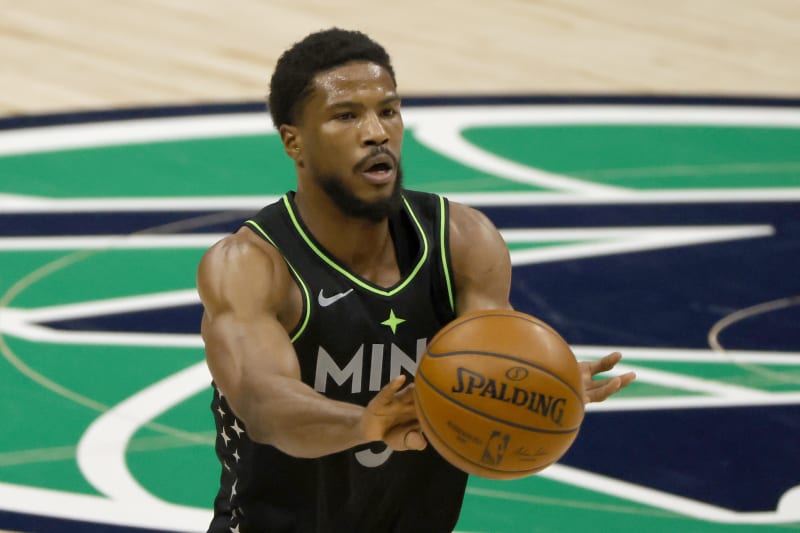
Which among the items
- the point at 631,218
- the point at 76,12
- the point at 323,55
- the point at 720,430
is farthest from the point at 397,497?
the point at 76,12

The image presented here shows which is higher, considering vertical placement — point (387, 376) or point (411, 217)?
point (411, 217)

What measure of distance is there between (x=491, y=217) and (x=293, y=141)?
4.39m

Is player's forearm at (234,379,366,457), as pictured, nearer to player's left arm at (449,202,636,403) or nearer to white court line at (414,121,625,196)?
player's left arm at (449,202,636,403)

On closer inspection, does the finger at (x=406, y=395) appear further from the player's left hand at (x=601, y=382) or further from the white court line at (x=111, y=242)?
the white court line at (x=111, y=242)

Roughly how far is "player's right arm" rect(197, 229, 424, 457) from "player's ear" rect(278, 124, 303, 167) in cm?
25

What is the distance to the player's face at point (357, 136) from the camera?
411cm

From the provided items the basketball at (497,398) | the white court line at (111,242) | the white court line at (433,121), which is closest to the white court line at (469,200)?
the white court line at (111,242)

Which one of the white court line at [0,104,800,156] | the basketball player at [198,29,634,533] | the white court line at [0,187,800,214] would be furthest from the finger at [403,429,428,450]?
the white court line at [0,104,800,156]

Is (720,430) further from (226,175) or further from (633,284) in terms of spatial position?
(226,175)

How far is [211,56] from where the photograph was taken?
11102mm

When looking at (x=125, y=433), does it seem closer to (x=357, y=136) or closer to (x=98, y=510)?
(x=98, y=510)

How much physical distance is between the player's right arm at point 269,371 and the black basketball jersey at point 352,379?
0.34 feet

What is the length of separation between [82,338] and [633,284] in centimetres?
274

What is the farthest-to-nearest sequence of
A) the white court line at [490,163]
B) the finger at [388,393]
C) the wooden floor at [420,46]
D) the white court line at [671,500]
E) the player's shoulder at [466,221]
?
1. the wooden floor at [420,46]
2. the white court line at [490,163]
3. the white court line at [671,500]
4. the player's shoulder at [466,221]
5. the finger at [388,393]
